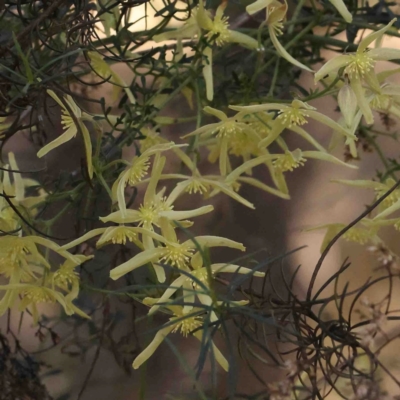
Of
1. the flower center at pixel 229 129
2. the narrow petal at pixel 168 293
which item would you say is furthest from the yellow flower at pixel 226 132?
the narrow petal at pixel 168 293

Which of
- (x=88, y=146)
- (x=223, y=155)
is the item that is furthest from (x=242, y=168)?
(x=88, y=146)

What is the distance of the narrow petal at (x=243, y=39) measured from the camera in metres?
0.38

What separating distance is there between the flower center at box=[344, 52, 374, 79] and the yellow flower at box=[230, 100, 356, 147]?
34 millimetres

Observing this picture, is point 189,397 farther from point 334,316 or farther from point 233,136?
point 233,136

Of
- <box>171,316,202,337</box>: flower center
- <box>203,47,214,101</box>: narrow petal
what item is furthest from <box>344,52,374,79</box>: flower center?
<box>171,316,202,337</box>: flower center

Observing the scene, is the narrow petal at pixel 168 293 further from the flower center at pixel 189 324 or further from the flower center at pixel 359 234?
the flower center at pixel 359 234

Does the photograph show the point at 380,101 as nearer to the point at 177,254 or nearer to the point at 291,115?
the point at 291,115

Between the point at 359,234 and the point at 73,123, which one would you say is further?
the point at 359,234

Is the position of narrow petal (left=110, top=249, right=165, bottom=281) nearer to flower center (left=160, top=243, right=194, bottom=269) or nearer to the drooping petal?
flower center (left=160, top=243, right=194, bottom=269)

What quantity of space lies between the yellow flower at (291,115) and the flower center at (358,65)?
34 mm

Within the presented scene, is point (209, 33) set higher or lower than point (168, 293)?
higher

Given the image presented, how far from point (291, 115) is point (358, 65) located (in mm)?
56

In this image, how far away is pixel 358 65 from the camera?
32cm

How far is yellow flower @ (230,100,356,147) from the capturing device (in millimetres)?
322
